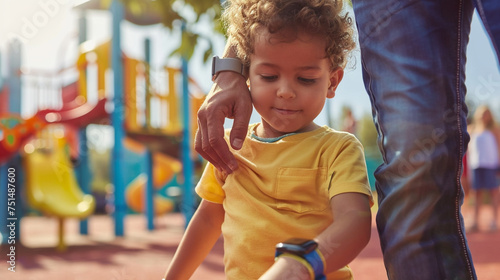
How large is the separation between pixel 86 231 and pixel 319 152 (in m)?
6.44

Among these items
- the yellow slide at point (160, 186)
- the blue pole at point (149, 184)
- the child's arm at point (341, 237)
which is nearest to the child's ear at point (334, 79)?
the child's arm at point (341, 237)

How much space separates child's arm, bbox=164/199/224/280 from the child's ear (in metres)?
0.43

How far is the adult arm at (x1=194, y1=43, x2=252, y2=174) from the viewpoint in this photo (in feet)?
3.99

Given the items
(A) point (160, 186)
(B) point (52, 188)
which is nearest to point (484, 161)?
(B) point (52, 188)

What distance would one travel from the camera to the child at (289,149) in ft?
3.93

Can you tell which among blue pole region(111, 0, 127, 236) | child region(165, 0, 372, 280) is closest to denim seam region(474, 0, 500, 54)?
child region(165, 0, 372, 280)

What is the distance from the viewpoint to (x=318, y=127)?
1.34m

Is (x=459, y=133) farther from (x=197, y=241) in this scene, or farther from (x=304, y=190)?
(x=197, y=241)

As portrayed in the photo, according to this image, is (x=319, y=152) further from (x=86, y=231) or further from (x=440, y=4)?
(x=86, y=231)

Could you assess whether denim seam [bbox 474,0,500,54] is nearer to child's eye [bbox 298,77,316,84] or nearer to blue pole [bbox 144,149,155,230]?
child's eye [bbox 298,77,316,84]

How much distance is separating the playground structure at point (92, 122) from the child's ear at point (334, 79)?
4.74m

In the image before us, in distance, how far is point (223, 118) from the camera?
1232 millimetres

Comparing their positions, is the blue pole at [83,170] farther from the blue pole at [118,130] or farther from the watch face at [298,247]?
the watch face at [298,247]

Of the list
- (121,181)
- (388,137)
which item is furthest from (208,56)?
(121,181)
